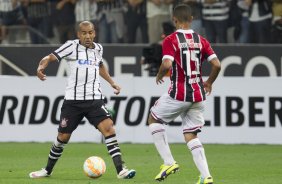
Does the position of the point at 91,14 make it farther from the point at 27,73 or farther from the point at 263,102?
the point at 263,102

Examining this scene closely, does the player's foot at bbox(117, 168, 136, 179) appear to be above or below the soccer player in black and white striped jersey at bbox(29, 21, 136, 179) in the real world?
below

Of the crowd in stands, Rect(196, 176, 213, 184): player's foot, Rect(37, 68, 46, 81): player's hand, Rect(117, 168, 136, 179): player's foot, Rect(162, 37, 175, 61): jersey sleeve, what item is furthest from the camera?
the crowd in stands

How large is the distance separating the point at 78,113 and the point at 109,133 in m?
0.51

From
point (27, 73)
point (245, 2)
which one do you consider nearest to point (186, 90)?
point (245, 2)

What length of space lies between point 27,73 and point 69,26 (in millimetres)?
1698

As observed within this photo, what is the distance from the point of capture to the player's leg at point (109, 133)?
12.1 m

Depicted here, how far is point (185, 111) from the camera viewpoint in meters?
11.4

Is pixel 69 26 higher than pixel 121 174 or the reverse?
higher

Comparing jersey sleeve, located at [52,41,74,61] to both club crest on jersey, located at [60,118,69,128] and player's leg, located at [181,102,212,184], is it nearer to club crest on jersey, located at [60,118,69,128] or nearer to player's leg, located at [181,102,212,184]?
club crest on jersey, located at [60,118,69,128]

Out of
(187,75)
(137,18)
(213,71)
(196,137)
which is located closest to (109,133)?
(196,137)

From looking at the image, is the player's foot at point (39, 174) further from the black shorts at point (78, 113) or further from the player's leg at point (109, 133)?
the player's leg at point (109, 133)

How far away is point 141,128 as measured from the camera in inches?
744

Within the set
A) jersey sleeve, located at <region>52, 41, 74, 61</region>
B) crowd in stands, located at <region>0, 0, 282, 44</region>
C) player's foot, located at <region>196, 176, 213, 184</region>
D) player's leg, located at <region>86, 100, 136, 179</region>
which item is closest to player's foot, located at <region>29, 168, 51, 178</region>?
player's leg, located at <region>86, 100, 136, 179</region>

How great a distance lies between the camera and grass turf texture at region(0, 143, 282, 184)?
12156mm
